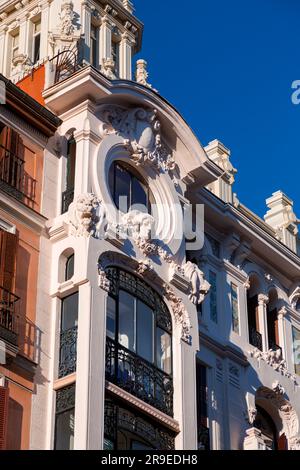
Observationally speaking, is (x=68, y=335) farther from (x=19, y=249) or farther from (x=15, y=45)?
(x=15, y=45)

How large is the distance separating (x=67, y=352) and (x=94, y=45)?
1476 centimetres

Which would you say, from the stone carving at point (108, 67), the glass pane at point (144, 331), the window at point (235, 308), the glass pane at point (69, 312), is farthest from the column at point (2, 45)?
the glass pane at point (69, 312)

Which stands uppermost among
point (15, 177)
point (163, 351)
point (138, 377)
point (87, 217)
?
point (15, 177)

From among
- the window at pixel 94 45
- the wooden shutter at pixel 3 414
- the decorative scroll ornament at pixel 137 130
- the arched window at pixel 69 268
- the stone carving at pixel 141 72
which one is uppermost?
the window at pixel 94 45

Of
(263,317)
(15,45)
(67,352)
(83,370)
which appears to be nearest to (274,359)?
(263,317)

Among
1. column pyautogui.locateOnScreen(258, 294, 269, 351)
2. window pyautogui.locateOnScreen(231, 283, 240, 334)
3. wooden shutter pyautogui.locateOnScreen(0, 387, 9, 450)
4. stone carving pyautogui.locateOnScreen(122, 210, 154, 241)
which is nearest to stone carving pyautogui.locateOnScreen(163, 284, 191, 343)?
stone carving pyautogui.locateOnScreen(122, 210, 154, 241)

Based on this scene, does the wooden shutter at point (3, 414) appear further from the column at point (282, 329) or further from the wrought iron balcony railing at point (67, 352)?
the column at point (282, 329)

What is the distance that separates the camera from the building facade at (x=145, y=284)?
27.9 meters

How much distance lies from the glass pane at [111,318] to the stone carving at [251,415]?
20.0ft

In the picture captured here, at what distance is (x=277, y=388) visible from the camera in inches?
1380

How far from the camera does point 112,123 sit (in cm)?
3188

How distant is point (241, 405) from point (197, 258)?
3.95 metres

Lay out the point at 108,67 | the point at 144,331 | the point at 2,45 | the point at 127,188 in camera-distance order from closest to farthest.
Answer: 1. the point at 144,331
2. the point at 127,188
3. the point at 108,67
4. the point at 2,45
